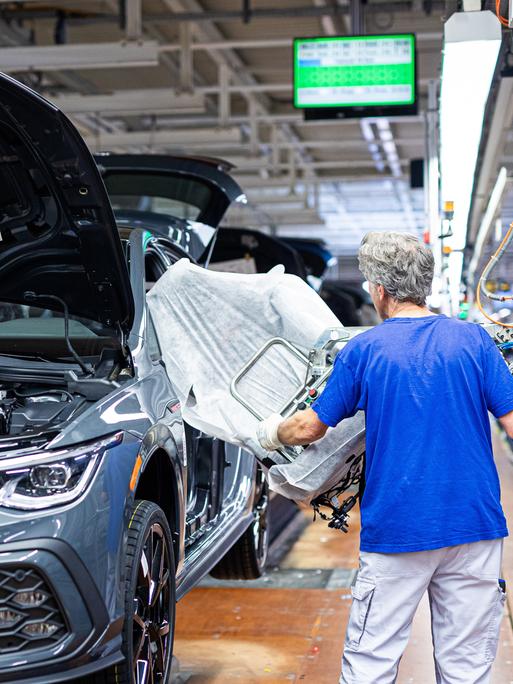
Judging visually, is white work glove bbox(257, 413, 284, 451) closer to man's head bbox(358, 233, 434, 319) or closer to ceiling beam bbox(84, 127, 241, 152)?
man's head bbox(358, 233, 434, 319)

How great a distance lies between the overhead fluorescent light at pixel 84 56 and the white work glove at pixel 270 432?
583 centimetres

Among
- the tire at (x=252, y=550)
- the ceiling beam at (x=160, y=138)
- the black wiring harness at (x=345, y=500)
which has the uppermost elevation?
the ceiling beam at (x=160, y=138)

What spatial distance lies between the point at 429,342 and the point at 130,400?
1.08 m

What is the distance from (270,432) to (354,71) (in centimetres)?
654

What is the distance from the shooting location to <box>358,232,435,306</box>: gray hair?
2848mm

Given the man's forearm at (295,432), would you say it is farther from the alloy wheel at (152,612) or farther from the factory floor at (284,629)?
the factory floor at (284,629)

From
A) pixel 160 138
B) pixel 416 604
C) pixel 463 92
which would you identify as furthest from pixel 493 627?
pixel 160 138

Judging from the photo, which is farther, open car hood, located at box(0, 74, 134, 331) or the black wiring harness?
open car hood, located at box(0, 74, 134, 331)

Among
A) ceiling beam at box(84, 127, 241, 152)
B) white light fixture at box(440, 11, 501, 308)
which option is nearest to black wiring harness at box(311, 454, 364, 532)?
white light fixture at box(440, 11, 501, 308)

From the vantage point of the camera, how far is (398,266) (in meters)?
2.85

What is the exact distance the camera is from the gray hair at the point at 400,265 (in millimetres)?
2848

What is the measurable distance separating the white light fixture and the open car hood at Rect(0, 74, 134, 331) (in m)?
2.12

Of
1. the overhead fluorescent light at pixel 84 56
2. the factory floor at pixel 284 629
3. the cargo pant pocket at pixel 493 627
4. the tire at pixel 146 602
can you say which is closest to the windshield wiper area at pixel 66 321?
the tire at pixel 146 602

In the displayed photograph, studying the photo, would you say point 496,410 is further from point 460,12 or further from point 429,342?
point 460,12
